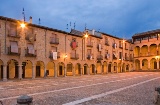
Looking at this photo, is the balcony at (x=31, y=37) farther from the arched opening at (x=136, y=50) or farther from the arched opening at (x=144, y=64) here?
the arched opening at (x=136, y=50)

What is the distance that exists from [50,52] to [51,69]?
15.9ft

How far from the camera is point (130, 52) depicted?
59.8 m

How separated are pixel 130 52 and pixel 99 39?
16.9 metres

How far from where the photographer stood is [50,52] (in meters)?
34.3

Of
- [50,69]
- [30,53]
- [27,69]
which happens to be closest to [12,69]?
[27,69]

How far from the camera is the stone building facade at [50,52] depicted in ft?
93.5

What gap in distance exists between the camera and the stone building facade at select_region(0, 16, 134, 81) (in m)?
28.5

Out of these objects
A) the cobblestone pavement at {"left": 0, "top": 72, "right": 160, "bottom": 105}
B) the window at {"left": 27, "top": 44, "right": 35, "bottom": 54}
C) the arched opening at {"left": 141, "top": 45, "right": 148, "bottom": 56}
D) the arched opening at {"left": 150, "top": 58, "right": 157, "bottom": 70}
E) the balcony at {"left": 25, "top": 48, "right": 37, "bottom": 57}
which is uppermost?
the arched opening at {"left": 141, "top": 45, "right": 148, "bottom": 56}

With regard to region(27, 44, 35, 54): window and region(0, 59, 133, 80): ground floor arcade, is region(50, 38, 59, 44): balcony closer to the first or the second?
region(0, 59, 133, 80): ground floor arcade

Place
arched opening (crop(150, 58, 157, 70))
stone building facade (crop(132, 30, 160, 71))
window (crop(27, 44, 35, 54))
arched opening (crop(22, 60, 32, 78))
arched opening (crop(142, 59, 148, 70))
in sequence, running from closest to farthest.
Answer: window (crop(27, 44, 35, 54))
arched opening (crop(22, 60, 32, 78))
stone building facade (crop(132, 30, 160, 71))
arched opening (crop(150, 58, 157, 70))
arched opening (crop(142, 59, 148, 70))

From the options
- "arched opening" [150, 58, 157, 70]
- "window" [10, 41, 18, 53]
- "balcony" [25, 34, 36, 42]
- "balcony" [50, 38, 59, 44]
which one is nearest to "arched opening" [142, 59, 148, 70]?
"arched opening" [150, 58, 157, 70]

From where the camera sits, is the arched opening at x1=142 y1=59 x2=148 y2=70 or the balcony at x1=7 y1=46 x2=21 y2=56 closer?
the balcony at x1=7 y1=46 x2=21 y2=56

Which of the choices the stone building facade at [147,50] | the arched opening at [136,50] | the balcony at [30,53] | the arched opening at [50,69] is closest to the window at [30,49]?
the balcony at [30,53]

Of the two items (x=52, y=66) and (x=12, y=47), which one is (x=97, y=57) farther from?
(x=12, y=47)
